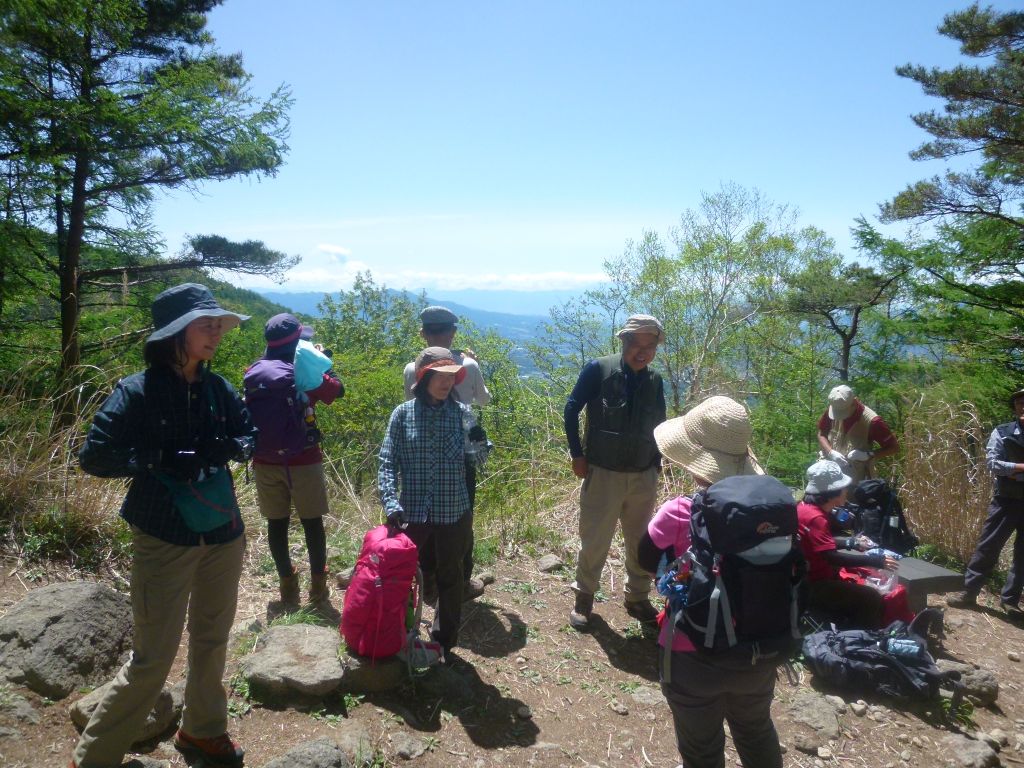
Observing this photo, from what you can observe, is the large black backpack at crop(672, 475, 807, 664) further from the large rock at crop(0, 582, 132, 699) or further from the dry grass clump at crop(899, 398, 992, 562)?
the dry grass clump at crop(899, 398, 992, 562)

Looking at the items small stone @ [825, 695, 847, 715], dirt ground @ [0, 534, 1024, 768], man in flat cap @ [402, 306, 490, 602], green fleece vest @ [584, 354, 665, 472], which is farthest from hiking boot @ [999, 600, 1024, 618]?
man in flat cap @ [402, 306, 490, 602]

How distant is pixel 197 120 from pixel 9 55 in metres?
1.56

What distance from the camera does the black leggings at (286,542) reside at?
3609 mm

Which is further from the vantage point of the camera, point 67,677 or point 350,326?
point 350,326

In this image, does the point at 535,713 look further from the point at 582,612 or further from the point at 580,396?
the point at 580,396

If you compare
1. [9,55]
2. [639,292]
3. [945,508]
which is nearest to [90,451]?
[9,55]

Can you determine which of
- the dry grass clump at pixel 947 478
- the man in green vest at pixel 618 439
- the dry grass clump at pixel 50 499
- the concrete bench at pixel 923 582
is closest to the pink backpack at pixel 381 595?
the man in green vest at pixel 618 439

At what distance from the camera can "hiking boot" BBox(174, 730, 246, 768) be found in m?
2.40

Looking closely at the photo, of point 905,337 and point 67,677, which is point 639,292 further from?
point 67,677

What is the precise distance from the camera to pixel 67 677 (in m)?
2.67

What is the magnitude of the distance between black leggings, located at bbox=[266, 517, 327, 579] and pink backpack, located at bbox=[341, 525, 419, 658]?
0.72m

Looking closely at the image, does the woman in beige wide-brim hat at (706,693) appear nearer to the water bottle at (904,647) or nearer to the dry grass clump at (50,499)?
the water bottle at (904,647)

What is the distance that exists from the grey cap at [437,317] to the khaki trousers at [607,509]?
4.08 ft

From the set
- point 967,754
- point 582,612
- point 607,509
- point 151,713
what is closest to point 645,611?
point 582,612
